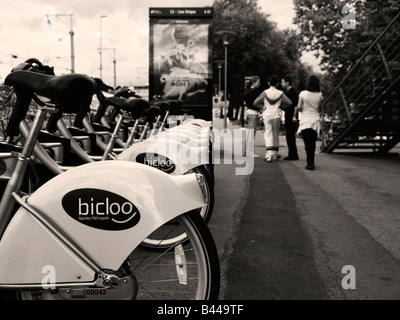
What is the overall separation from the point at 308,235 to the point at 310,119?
5369 mm

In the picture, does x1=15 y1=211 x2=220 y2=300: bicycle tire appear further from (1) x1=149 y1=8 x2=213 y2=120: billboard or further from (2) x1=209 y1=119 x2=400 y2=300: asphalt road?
(1) x1=149 y1=8 x2=213 y2=120: billboard

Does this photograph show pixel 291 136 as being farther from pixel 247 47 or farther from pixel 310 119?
pixel 247 47

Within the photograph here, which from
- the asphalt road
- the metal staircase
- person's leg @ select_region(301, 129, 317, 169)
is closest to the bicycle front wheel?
the asphalt road

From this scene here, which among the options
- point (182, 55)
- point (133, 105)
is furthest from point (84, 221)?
point (182, 55)

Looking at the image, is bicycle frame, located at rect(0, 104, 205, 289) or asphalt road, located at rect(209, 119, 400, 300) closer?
bicycle frame, located at rect(0, 104, 205, 289)

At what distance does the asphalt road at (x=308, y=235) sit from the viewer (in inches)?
149

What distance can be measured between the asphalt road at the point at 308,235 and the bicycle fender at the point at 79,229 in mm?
1301

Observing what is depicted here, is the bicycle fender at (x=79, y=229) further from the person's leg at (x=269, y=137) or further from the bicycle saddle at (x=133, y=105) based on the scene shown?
the person's leg at (x=269, y=137)

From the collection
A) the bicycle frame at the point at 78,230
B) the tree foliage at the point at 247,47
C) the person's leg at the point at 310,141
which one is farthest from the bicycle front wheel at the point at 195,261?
the tree foliage at the point at 247,47

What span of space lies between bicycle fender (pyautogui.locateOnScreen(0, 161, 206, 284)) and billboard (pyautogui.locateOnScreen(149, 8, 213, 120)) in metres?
9.11

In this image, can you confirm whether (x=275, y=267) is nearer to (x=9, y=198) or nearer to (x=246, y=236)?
(x=246, y=236)

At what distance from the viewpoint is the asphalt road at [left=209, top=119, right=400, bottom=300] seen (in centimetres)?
378
